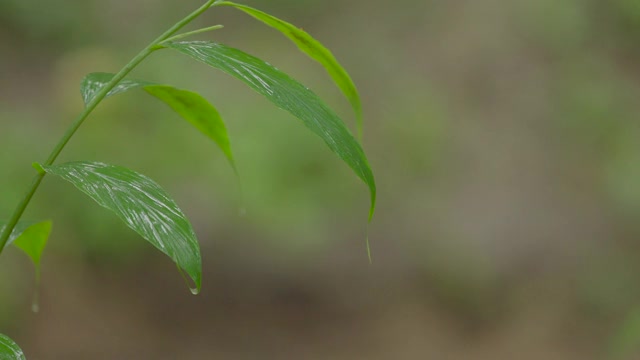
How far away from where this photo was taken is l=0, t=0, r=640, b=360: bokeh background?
2.87 meters

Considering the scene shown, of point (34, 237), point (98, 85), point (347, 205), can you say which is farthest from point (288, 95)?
point (347, 205)

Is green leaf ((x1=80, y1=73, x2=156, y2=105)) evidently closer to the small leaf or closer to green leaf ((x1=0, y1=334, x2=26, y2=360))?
the small leaf

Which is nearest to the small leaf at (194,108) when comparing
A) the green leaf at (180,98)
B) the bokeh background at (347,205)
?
the green leaf at (180,98)

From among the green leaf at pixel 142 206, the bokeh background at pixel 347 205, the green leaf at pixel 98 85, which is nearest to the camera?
the green leaf at pixel 142 206

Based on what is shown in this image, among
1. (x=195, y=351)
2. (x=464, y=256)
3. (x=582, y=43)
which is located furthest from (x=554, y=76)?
(x=195, y=351)

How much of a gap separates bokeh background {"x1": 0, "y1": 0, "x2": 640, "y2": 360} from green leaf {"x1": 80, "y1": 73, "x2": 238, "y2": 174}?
209 centimetres

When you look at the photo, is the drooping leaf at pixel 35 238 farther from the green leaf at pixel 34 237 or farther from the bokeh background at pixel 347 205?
the bokeh background at pixel 347 205

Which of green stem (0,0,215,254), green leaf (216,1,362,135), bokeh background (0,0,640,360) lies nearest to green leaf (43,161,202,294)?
green stem (0,0,215,254)

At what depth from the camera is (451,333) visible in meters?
2.91

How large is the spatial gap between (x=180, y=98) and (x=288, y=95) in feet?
0.51

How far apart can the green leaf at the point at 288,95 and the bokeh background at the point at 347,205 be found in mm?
2232

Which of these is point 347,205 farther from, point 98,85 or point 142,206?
point 142,206

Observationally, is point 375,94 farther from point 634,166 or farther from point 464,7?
point 634,166

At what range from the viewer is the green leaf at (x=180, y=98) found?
2.21 feet
